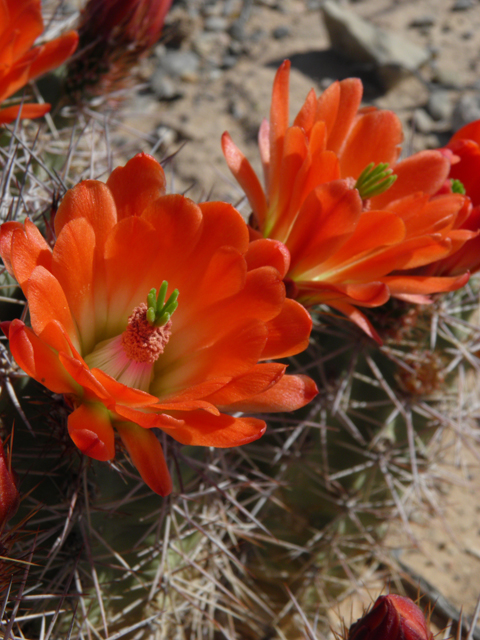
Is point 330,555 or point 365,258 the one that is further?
point 330,555

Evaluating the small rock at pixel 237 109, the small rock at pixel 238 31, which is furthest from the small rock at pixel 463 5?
the small rock at pixel 237 109

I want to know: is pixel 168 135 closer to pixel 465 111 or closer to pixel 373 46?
pixel 373 46

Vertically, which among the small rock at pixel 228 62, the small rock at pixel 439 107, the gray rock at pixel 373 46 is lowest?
the small rock at pixel 439 107

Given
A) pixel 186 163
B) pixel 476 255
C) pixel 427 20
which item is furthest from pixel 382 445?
pixel 427 20

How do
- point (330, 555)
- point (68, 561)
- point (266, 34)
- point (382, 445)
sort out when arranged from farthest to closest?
point (266, 34) < point (330, 555) < point (382, 445) < point (68, 561)

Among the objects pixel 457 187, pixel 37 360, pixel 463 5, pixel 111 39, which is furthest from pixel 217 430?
pixel 463 5

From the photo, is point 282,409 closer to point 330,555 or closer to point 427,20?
point 330,555

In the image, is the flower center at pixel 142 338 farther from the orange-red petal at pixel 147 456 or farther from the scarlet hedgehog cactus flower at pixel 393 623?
the scarlet hedgehog cactus flower at pixel 393 623
